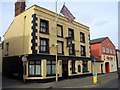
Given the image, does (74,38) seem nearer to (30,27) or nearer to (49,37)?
(49,37)

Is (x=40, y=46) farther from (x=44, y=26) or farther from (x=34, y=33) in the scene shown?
(x=44, y=26)

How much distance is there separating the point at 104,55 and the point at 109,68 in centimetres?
340

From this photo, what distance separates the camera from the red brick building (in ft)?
117

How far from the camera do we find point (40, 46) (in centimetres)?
2094

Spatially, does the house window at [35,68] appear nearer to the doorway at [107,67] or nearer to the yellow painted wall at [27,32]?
the yellow painted wall at [27,32]

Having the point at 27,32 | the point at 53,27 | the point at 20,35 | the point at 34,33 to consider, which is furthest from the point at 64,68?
the point at 20,35

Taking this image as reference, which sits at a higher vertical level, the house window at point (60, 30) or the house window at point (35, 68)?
the house window at point (60, 30)

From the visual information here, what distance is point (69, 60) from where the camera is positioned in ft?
81.7

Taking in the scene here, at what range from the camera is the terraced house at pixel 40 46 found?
2038 centimetres

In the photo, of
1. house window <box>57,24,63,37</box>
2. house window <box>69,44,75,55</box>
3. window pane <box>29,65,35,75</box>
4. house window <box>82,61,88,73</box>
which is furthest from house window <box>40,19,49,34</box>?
house window <box>82,61,88,73</box>

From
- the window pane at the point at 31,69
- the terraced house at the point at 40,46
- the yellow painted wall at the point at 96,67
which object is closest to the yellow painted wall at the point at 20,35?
the terraced house at the point at 40,46

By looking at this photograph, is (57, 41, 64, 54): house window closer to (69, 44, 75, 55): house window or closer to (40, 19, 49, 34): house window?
(69, 44, 75, 55): house window

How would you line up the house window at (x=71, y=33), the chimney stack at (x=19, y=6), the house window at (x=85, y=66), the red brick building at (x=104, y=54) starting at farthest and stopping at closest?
the red brick building at (x=104, y=54) → the house window at (x=85, y=66) → the house window at (x=71, y=33) → the chimney stack at (x=19, y=6)

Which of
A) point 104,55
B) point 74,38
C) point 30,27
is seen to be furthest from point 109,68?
point 30,27
